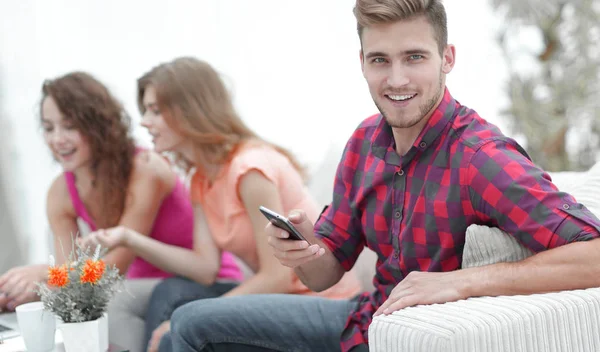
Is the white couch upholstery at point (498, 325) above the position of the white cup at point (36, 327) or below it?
above

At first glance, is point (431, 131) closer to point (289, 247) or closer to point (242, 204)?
point (289, 247)

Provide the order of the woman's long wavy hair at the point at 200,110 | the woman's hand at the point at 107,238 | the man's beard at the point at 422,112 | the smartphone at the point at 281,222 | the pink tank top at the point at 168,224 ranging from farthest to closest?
the pink tank top at the point at 168,224
the woman's long wavy hair at the point at 200,110
the woman's hand at the point at 107,238
the man's beard at the point at 422,112
the smartphone at the point at 281,222

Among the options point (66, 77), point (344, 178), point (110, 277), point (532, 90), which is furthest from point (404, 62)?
point (532, 90)

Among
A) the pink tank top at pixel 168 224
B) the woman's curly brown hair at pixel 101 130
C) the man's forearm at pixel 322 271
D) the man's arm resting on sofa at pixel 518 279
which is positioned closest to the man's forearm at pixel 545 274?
the man's arm resting on sofa at pixel 518 279

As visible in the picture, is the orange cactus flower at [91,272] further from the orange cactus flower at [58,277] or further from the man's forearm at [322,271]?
the man's forearm at [322,271]

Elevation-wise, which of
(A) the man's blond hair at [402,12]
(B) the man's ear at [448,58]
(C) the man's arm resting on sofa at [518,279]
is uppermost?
(A) the man's blond hair at [402,12]

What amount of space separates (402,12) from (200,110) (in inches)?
40.0

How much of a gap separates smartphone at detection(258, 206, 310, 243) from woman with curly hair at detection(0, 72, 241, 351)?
35.2 inches

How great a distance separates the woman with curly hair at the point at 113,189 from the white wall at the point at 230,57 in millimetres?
1086

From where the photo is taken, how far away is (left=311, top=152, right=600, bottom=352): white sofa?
4.08 feet

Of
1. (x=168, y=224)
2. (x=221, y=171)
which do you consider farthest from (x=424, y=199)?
(x=168, y=224)

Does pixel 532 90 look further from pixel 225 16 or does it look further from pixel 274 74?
pixel 225 16

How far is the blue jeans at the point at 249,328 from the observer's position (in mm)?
1839

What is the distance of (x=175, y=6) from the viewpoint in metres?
3.92
